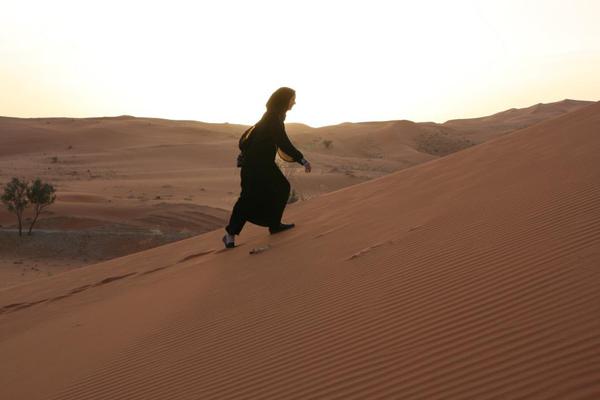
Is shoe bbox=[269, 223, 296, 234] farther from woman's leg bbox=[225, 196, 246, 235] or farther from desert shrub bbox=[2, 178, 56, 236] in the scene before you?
desert shrub bbox=[2, 178, 56, 236]

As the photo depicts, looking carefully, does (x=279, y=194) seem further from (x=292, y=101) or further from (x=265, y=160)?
(x=292, y=101)

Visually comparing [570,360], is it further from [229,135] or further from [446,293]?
[229,135]

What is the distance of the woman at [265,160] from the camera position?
8.09 m

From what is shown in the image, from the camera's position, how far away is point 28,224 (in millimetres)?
17938

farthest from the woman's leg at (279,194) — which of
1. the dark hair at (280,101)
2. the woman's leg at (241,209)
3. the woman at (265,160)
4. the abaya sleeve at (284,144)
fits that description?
the dark hair at (280,101)

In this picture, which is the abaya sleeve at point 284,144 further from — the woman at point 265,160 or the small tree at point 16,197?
the small tree at point 16,197

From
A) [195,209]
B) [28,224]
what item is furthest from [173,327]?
[195,209]

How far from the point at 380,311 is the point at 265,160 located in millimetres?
4211

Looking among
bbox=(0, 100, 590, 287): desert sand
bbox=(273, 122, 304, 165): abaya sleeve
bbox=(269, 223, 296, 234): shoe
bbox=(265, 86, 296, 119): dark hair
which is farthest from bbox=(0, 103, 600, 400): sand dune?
bbox=(0, 100, 590, 287): desert sand

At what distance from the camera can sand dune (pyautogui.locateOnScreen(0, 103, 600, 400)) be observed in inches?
125

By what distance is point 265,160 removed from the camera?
26.8 feet

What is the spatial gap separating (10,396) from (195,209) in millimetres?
15844

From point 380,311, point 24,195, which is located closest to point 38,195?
point 24,195

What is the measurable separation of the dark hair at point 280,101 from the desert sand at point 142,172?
23.8 ft
